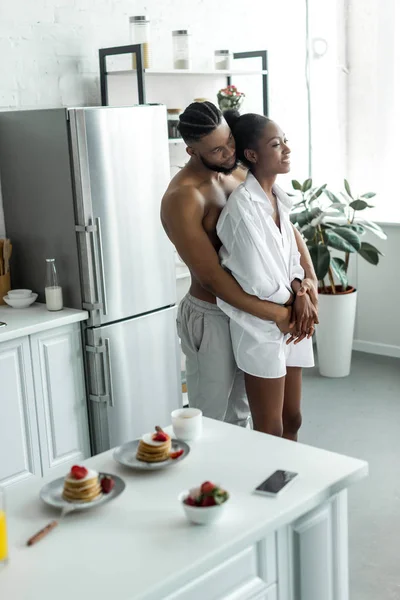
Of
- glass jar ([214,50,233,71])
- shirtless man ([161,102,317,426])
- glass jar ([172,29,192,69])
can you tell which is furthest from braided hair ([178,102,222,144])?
glass jar ([214,50,233,71])

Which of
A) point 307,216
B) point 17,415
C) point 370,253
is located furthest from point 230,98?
point 17,415

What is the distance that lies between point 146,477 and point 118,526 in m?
0.22

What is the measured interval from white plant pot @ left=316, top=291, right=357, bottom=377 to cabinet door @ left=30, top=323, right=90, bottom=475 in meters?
1.83

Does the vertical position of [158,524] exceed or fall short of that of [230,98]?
it falls short

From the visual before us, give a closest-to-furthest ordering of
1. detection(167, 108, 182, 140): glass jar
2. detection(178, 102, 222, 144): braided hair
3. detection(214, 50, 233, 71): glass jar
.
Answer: detection(178, 102, 222, 144): braided hair
detection(167, 108, 182, 140): glass jar
detection(214, 50, 233, 71): glass jar

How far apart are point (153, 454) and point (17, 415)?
1.52 m

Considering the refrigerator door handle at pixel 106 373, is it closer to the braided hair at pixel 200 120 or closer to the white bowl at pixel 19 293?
the white bowl at pixel 19 293

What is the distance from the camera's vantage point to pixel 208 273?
2.64m

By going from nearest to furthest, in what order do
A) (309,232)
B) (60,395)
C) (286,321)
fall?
1. (286,321)
2. (60,395)
3. (309,232)

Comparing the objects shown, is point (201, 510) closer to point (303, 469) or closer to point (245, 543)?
point (245, 543)

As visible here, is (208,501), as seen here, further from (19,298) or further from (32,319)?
(19,298)

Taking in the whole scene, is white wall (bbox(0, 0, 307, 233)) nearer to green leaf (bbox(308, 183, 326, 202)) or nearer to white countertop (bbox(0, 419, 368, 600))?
green leaf (bbox(308, 183, 326, 202))

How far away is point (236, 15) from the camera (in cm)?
473

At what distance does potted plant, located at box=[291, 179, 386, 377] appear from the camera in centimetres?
456
